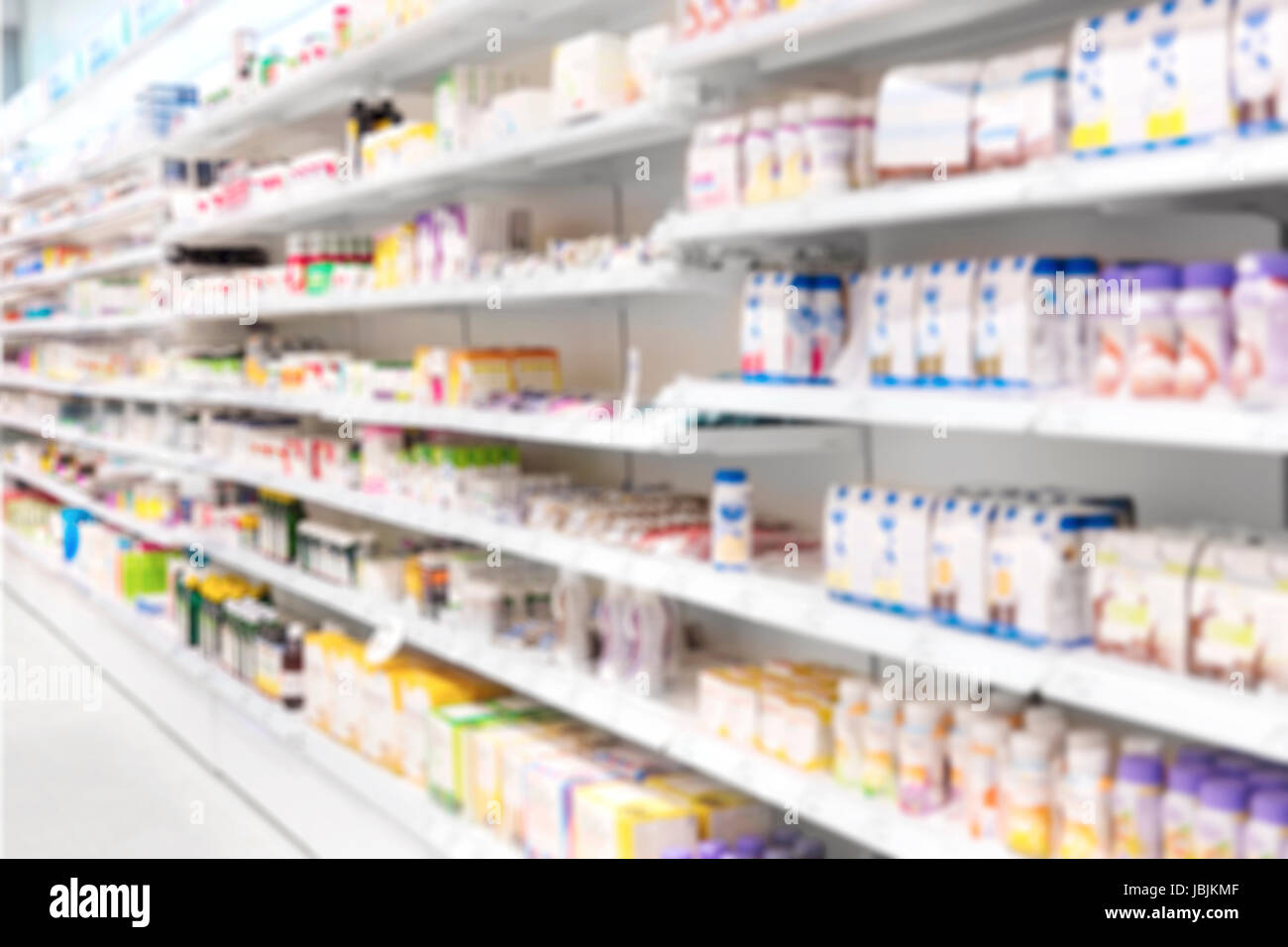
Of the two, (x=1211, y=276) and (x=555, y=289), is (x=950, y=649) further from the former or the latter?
(x=555, y=289)

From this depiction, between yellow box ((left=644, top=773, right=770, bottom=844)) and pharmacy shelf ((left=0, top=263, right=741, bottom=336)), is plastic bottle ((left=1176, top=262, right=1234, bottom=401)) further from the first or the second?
yellow box ((left=644, top=773, right=770, bottom=844))

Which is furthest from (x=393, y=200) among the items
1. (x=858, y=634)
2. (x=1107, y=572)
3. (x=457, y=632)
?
(x=1107, y=572)

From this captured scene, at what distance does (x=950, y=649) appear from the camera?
2361 millimetres

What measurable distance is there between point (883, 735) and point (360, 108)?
9.43 ft

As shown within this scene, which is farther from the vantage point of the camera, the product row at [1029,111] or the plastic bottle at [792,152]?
the plastic bottle at [792,152]

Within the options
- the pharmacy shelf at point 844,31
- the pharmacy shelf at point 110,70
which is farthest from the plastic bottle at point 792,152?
the pharmacy shelf at point 110,70

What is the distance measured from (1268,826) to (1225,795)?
0.24 feet

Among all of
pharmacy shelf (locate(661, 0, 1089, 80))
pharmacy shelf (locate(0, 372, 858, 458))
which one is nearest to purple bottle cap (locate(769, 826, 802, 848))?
pharmacy shelf (locate(0, 372, 858, 458))

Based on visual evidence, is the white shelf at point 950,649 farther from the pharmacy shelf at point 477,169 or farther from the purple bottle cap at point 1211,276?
the pharmacy shelf at point 477,169

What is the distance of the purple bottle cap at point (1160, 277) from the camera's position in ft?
6.70

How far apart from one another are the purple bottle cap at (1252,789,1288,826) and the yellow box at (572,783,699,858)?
137 centimetres

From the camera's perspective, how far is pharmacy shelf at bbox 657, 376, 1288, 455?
1856 millimetres

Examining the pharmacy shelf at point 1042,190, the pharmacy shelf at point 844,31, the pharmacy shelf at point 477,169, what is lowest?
the pharmacy shelf at point 1042,190

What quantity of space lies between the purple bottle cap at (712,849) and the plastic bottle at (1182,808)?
105cm
